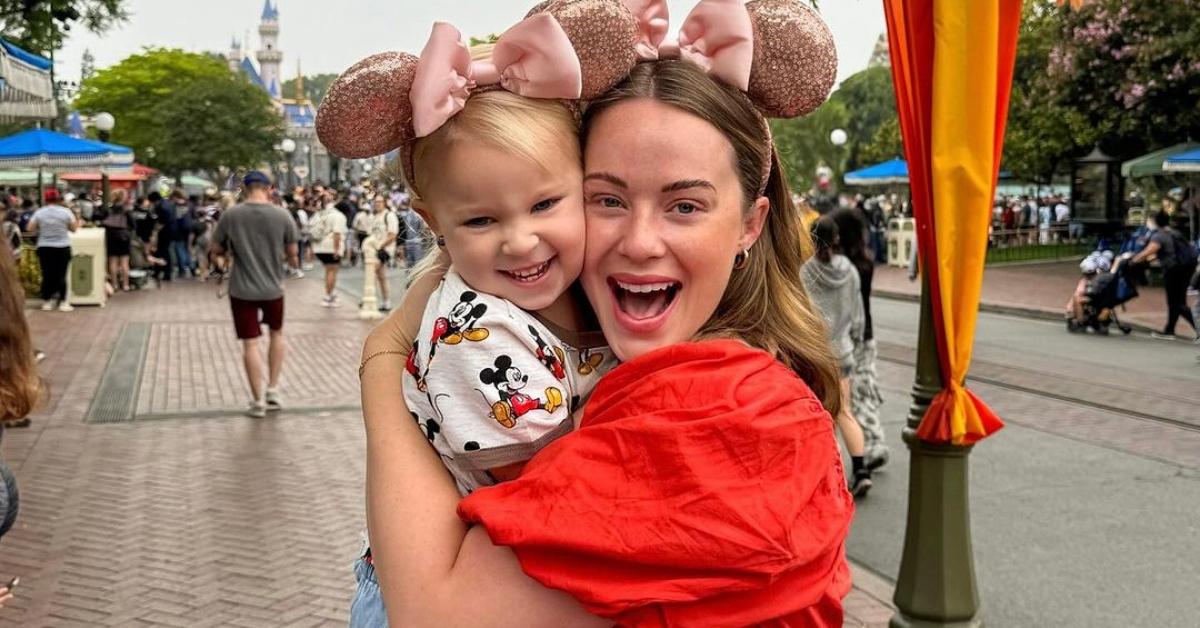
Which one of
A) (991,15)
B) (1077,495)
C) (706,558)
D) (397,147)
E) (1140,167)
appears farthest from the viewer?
(1140,167)

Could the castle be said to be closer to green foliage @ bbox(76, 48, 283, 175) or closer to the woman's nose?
green foliage @ bbox(76, 48, 283, 175)

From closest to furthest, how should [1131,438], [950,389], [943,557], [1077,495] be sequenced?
[950,389] < [943,557] < [1077,495] < [1131,438]

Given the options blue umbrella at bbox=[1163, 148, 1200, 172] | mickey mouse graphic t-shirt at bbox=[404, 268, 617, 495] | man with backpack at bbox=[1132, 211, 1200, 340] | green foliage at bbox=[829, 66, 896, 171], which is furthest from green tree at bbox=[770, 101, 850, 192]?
mickey mouse graphic t-shirt at bbox=[404, 268, 617, 495]

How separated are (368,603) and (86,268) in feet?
62.1

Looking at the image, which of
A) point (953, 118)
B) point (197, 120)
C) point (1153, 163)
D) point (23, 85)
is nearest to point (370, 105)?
point (953, 118)

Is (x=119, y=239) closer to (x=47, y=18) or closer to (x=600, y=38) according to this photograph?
(x=47, y=18)

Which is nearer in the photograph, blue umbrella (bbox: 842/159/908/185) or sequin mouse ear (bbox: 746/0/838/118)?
sequin mouse ear (bbox: 746/0/838/118)

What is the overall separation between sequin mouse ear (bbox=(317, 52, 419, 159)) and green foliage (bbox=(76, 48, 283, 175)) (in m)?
53.2

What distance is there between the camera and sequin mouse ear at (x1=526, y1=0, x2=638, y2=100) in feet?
5.25

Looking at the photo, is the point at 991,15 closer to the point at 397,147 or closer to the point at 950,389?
the point at 950,389

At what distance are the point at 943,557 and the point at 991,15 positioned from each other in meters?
1.97

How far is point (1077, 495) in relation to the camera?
7.02 metres

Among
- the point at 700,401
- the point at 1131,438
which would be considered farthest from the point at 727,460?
the point at 1131,438

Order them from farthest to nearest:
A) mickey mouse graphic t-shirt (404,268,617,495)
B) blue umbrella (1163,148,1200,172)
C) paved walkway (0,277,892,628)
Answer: blue umbrella (1163,148,1200,172) → paved walkway (0,277,892,628) → mickey mouse graphic t-shirt (404,268,617,495)
